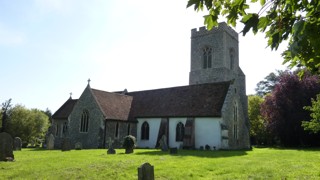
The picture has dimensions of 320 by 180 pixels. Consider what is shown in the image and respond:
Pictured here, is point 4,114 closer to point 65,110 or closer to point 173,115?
point 65,110

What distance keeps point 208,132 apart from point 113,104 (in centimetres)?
1160

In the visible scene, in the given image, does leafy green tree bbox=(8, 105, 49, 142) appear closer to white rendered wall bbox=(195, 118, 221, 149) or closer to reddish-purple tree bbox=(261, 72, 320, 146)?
white rendered wall bbox=(195, 118, 221, 149)

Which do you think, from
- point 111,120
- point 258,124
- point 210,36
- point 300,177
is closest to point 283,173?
point 300,177

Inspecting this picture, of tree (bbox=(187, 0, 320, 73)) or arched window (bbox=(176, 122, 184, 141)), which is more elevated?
tree (bbox=(187, 0, 320, 73))

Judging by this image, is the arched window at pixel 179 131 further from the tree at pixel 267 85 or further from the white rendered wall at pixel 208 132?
the tree at pixel 267 85

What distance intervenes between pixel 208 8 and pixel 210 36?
35990mm

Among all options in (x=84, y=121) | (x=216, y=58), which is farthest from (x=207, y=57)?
(x=84, y=121)

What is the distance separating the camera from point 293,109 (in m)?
34.2

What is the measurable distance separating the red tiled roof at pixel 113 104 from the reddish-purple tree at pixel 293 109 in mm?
18386

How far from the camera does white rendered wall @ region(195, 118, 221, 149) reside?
26250mm

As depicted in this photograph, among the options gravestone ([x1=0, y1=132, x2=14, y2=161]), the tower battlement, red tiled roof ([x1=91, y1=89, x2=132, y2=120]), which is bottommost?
gravestone ([x1=0, y1=132, x2=14, y2=161])

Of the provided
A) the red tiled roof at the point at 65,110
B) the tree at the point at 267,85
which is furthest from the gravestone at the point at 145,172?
the tree at the point at 267,85

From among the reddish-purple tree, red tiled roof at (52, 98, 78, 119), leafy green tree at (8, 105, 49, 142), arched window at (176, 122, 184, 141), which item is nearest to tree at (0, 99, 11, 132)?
leafy green tree at (8, 105, 49, 142)

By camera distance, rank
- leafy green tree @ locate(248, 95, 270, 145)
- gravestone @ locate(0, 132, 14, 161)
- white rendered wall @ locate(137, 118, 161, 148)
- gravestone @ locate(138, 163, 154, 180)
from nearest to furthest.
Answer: gravestone @ locate(138, 163, 154, 180) < gravestone @ locate(0, 132, 14, 161) < white rendered wall @ locate(137, 118, 161, 148) < leafy green tree @ locate(248, 95, 270, 145)
